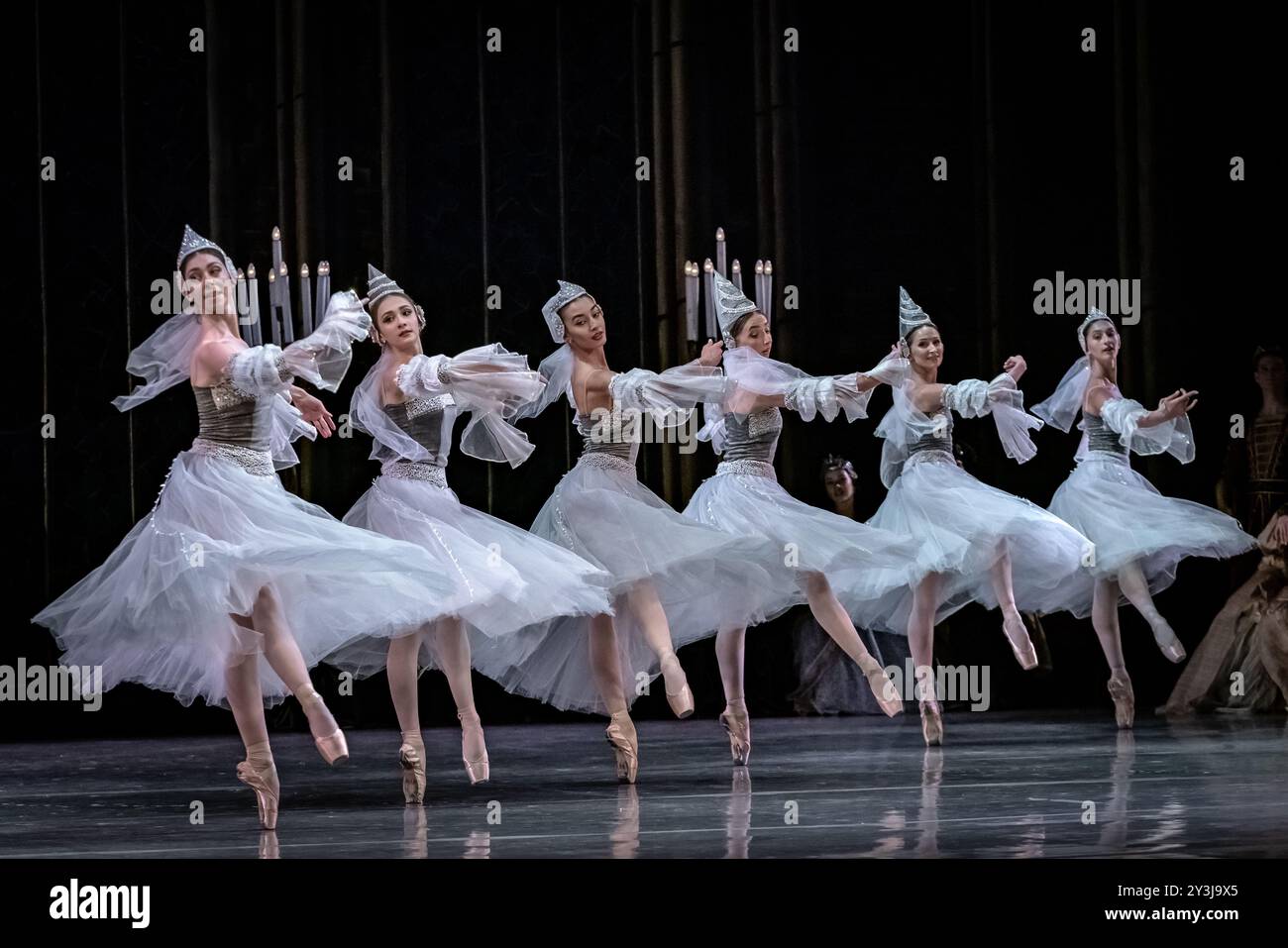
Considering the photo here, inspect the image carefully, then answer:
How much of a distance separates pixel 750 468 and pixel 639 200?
254 cm

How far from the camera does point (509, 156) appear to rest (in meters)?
8.34

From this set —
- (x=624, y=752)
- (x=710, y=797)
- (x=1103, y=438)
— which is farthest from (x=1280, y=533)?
(x=710, y=797)

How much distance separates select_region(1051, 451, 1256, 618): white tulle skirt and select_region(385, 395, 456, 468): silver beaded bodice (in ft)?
9.73

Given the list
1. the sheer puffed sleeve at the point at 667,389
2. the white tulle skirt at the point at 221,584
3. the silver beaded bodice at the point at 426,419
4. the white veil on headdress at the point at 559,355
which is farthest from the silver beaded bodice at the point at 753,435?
the white tulle skirt at the point at 221,584

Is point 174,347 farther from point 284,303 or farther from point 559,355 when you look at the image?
point 559,355

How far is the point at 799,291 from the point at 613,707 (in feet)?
11.7

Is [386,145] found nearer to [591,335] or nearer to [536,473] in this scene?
[536,473]

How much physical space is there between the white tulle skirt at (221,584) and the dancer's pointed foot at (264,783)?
0.86ft

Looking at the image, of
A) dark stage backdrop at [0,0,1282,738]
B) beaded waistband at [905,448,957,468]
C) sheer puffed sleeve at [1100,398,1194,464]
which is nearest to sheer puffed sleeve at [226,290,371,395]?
beaded waistband at [905,448,957,468]

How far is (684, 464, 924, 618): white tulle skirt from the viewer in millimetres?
5863

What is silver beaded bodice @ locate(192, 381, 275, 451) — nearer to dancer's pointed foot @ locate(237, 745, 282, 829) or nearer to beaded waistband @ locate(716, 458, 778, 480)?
dancer's pointed foot @ locate(237, 745, 282, 829)

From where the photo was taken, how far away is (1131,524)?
7.20 m

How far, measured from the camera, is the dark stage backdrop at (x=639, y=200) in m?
7.83
